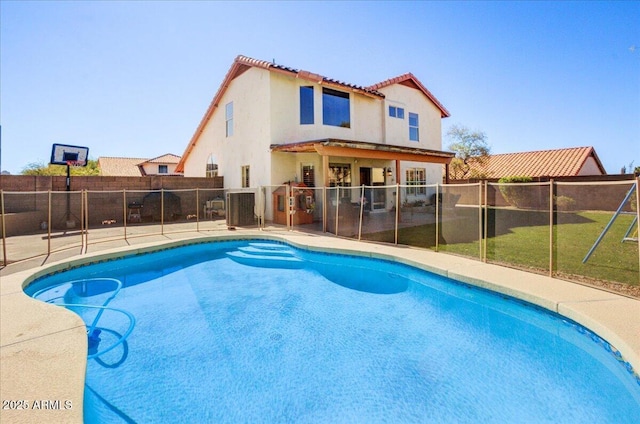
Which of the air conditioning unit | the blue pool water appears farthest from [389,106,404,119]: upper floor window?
the blue pool water

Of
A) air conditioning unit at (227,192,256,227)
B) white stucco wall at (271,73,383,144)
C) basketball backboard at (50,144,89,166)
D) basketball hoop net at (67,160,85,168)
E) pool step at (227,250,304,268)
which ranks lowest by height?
pool step at (227,250,304,268)

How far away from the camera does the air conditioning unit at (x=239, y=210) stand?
12328 millimetres

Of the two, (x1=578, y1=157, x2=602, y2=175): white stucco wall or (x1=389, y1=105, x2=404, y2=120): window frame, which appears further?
(x1=578, y1=157, x2=602, y2=175): white stucco wall

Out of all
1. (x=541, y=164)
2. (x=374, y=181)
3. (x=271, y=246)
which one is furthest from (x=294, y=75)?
(x=541, y=164)

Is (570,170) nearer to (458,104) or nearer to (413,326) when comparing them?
(458,104)

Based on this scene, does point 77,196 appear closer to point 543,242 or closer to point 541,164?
point 543,242

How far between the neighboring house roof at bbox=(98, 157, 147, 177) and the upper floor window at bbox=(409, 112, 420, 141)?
27296 millimetres

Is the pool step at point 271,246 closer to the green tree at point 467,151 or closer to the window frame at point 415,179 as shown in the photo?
the window frame at point 415,179

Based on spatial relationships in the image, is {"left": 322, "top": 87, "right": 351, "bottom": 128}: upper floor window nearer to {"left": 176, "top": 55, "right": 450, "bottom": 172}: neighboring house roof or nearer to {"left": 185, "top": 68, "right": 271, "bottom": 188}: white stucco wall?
{"left": 176, "top": 55, "right": 450, "bottom": 172}: neighboring house roof

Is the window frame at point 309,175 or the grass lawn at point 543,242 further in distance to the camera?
the window frame at point 309,175

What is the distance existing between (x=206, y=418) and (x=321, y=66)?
1597 cm

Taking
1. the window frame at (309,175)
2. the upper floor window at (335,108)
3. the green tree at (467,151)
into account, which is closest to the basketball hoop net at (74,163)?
the window frame at (309,175)

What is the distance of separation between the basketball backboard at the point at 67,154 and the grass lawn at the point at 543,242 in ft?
42.8

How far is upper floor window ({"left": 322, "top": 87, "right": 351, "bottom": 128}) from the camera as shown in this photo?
14.3 m
